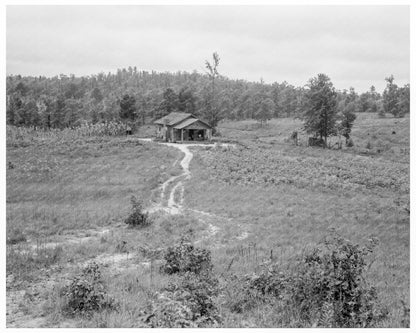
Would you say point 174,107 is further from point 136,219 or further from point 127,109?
point 136,219

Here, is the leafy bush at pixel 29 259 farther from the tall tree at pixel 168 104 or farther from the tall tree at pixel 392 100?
the tall tree at pixel 392 100

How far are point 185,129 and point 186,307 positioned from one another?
54.6m

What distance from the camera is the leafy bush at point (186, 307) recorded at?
6.96 m

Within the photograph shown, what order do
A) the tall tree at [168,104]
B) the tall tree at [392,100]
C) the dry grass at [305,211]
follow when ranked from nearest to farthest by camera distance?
1. the dry grass at [305,211]
2. the tall tree at [168,104]
3. the tall tree at [392,100]

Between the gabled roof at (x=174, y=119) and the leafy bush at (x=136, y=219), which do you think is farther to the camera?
the gabled roof at (x=174, y=119)

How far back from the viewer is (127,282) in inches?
397

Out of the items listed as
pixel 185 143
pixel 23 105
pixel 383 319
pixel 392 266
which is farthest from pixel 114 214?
pixel 23 105

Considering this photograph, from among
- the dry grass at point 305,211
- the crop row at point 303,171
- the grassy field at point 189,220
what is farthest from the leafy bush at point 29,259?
the crop row at point 303,171

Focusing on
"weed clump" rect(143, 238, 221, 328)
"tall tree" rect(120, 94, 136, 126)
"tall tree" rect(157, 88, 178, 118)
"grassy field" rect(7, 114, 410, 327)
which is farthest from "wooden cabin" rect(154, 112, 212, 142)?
"weed clump" rect(143, 238, 221, 328)

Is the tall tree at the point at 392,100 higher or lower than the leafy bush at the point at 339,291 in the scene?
higher

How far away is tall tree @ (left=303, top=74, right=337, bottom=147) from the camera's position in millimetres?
58688

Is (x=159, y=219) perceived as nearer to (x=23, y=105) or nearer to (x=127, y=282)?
(x=127, y=282)

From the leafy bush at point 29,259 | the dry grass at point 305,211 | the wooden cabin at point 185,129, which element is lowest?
the dry grass at point 305,211

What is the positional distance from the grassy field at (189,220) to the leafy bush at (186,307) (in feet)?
1.08
